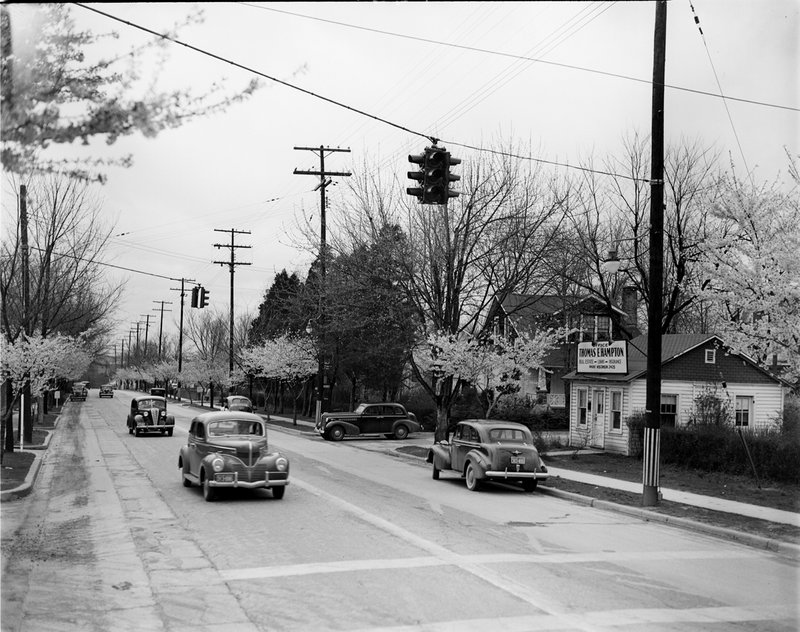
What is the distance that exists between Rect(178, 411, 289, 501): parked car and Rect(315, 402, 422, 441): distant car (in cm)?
2030

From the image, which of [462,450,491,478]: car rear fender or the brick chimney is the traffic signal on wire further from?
the brick chimney

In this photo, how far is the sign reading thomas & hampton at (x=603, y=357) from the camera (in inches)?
1046

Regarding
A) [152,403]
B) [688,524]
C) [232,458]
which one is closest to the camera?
[688,524]

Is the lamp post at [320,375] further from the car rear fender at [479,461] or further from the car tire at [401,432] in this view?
the car rear fender at [479,461]

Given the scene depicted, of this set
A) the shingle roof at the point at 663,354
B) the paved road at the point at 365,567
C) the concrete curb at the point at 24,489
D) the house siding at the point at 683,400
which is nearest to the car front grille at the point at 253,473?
the paved road at the point at 365,567

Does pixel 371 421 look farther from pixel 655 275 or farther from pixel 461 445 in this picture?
pixel 655 275

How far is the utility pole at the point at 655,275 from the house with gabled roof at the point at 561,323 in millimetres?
11934

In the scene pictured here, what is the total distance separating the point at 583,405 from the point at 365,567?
76.2ft

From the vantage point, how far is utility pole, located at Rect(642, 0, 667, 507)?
54.5ft

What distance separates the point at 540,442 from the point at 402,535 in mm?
16694

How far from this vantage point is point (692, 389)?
28703mm

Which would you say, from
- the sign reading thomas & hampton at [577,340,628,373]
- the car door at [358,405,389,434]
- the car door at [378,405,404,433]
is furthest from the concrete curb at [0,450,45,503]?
the car door at [378,405,404,433]

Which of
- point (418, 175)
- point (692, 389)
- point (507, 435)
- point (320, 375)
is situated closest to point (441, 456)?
point (507, 435)

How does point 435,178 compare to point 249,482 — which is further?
point 249,482
